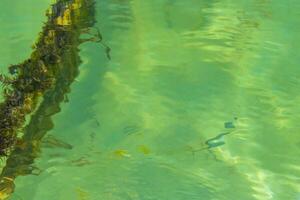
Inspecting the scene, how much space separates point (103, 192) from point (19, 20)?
323cm

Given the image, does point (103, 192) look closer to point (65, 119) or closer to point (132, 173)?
point (132, 173)

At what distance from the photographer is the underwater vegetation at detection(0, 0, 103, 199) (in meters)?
3.95

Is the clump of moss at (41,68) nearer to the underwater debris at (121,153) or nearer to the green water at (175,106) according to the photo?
the green water at (175,106)

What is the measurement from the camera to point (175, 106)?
4848 mm

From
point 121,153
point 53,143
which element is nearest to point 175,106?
point 121,153

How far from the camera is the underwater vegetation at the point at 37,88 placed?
3.95 meters

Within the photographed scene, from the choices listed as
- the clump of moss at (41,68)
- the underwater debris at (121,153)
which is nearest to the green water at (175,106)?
the underwater debris at (121,153)

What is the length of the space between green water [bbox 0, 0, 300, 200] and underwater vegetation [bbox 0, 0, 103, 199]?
105 millimetres

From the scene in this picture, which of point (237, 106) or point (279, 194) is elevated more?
point (237, 106)

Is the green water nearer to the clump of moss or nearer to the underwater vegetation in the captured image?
the underwater vegetation

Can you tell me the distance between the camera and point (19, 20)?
628cm

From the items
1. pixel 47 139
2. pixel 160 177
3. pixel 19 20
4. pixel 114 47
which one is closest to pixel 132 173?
pixel 160 177

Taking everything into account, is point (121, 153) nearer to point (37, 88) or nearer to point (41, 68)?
point (37, 88)

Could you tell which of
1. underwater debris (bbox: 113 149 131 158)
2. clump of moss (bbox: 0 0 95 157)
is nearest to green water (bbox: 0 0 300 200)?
underwater debris (bbox: 113 149 131 158)
